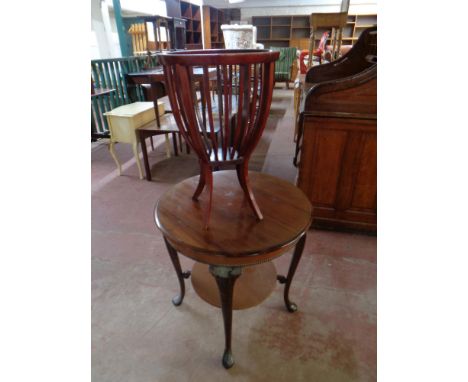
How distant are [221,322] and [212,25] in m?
9.67

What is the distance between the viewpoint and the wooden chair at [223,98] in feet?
2.09

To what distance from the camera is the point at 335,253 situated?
1.75 metres

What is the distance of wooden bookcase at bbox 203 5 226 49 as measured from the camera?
26.5 ft

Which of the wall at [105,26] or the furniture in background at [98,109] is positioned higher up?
the wall at [105,26]

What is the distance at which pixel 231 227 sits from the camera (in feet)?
2.80

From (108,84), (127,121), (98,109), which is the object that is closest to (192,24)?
(108,84)

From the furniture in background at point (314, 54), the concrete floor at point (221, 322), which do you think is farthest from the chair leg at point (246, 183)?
the furniture in background at point (314, 54)

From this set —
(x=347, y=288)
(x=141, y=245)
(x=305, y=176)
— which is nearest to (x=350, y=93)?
(x=305, y=176)

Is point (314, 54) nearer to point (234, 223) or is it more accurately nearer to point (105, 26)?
point (105, 26)

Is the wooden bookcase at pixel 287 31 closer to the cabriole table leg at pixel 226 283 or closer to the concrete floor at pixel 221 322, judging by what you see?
the concrete floor at pixel 221 322

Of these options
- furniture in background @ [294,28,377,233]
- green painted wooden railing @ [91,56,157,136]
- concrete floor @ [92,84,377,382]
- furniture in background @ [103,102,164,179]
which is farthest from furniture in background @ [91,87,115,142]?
furniture in background @ [294,28,377,233]

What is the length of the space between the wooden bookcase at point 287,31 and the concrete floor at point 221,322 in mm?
9173

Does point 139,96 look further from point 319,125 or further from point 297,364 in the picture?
point 297,364

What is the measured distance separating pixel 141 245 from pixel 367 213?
1.56m
